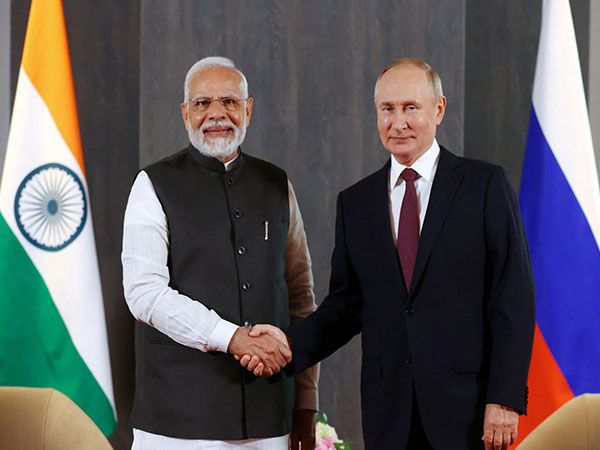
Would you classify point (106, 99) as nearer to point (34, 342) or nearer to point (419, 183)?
point (34, 342)

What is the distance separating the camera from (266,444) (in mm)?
2873

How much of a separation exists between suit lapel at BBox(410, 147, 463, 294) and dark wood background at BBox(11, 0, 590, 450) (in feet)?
3.97

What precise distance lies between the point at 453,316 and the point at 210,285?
0.84 metres

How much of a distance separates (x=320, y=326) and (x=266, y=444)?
45cm

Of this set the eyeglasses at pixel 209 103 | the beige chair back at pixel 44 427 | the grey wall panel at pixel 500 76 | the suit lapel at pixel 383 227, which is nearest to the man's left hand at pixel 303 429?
the suit lapel at pixel 383 227

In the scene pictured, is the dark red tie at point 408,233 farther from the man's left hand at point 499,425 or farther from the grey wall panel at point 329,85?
the grey wall panel at point 329,85

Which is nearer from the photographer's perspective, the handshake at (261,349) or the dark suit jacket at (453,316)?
the dark suit jacket at (453,316)

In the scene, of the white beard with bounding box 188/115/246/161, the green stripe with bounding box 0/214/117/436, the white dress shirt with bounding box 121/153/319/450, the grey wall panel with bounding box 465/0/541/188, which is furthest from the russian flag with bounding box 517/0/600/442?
the green stripe with bounding box 0/214/117/436

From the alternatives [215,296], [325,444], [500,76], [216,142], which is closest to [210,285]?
[215,296]

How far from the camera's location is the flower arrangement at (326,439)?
3398 millimetres

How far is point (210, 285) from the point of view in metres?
2.86

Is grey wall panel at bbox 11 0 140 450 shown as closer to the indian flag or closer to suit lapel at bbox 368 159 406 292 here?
the indian flag

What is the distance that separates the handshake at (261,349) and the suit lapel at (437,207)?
1.77 ft

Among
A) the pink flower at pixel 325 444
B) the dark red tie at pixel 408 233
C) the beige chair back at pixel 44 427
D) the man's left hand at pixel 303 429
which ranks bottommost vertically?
the pink flower at pixel 325 444
